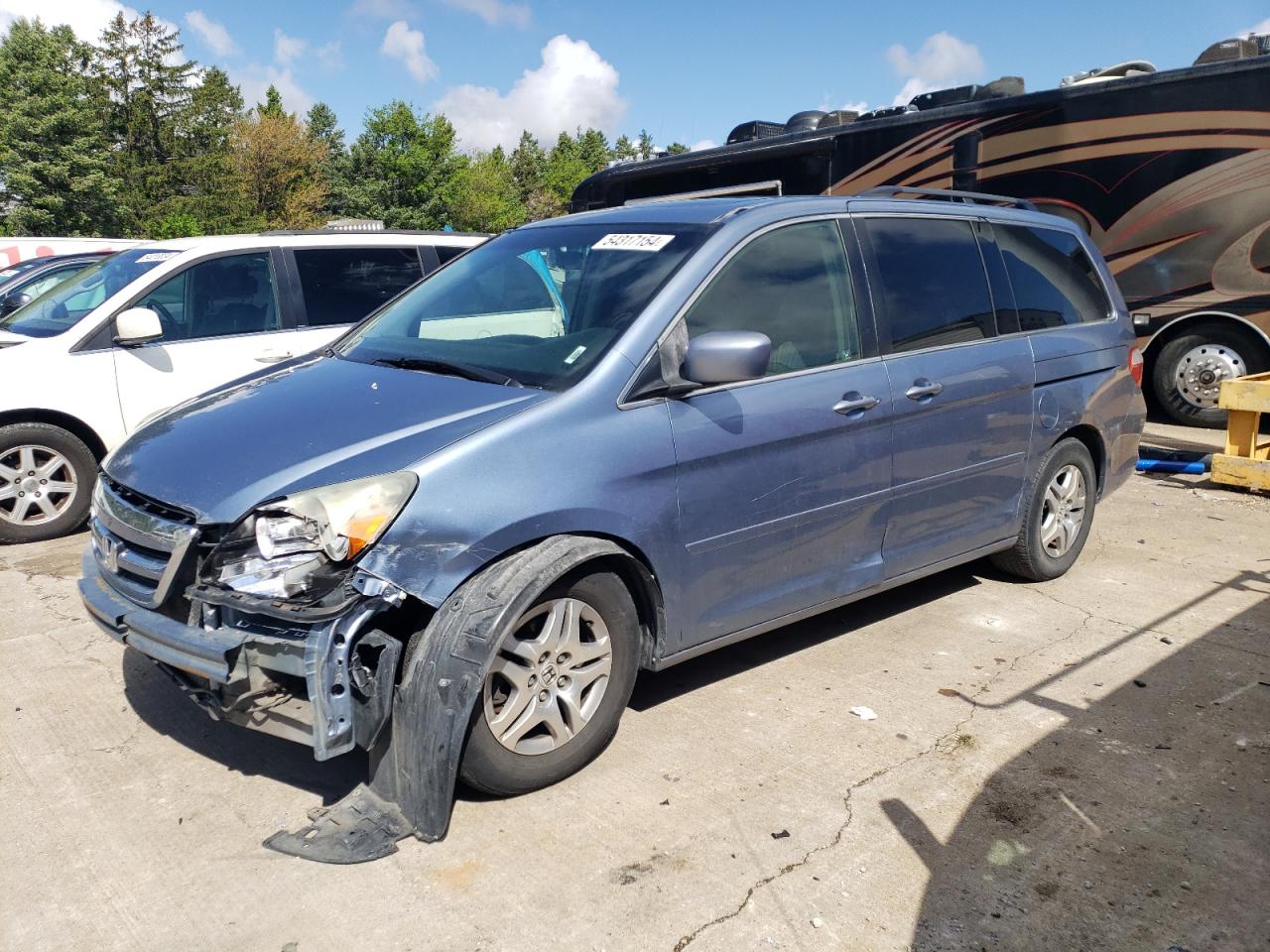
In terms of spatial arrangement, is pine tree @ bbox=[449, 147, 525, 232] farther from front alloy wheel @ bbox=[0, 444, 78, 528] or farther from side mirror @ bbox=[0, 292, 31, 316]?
front alloy wheel @ bbox=[0, 444, 78, 528]

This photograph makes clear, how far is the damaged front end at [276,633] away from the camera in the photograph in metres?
2.88

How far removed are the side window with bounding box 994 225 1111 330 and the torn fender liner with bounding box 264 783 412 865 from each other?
3791 mm

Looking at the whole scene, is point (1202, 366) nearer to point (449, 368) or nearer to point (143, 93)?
point (449, 368)

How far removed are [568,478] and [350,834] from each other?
4.08 ft

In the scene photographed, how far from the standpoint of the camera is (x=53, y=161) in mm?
47250

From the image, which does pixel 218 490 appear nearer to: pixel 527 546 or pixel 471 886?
pixel 527 546

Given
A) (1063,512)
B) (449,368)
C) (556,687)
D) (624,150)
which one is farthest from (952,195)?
(624,150)

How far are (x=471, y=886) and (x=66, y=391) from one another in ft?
16.3

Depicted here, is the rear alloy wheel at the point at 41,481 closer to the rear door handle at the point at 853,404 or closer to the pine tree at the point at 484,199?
the rear door handle at the point at 853,404

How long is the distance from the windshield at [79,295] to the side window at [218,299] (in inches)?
9.0

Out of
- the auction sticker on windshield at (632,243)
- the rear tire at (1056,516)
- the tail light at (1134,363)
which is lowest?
the rear tire at (1056,516)

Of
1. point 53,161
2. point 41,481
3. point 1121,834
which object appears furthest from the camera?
point 53,161

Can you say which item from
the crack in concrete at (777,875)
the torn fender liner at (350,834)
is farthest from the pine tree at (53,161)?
the crack in concrete at (777,875)

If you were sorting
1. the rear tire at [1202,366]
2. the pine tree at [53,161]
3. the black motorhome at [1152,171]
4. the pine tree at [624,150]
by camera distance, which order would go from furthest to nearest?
the pine tree at [624,150] < the pine tree at [53,161] < the rear tire at [1202,366] < the black motorhome at [1152,171]
